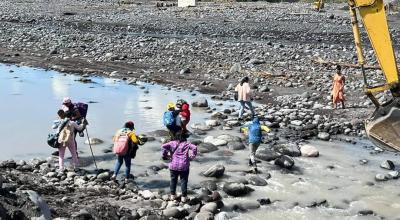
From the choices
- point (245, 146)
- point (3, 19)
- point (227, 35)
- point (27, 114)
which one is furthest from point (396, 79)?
point (3, 19)

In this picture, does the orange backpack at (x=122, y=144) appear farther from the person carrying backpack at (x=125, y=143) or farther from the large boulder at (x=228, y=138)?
the large boulder at (x=228, y=138)

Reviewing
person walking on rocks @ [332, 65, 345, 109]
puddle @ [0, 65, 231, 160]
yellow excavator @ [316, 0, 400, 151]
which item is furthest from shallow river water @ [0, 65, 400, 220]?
person walking on rocks @ [332, 65, 345, 109]

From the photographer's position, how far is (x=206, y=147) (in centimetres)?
1555

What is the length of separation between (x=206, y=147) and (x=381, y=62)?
236 inches

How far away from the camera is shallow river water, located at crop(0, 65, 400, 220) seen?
38.2 ft

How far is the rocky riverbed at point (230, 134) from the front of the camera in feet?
36.2

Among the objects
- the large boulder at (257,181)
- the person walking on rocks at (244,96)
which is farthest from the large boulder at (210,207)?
the person walking on rocks at (244,96)

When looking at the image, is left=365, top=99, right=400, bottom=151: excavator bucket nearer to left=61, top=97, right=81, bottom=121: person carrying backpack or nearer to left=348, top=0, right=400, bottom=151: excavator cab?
left=348, top=0, right=400, bottom=151: excavator cab

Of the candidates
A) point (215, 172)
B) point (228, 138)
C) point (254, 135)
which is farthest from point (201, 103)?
point (215, 172)

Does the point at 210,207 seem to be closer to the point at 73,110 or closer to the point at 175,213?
the point at 175,213

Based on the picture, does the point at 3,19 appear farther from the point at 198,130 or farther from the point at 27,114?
the point at 198,130

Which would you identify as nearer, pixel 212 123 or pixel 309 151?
pixel 309 151

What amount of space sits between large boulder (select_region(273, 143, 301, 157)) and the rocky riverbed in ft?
0.09

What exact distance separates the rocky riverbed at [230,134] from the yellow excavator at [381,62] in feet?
5.27
